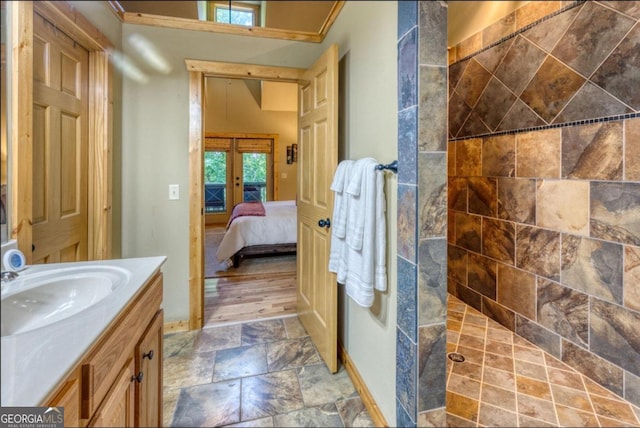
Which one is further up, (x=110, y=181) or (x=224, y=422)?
(x=110, y=181)

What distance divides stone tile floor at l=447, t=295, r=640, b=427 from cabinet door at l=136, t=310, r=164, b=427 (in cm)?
133

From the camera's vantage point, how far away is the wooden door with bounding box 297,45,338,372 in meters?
1.77

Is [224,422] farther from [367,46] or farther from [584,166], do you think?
[584,166]

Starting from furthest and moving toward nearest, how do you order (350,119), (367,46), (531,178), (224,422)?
(531,178), (350,119), (367,46), (224,422)

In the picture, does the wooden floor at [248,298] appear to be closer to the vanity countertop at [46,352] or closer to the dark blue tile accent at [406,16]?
the vanity countertop at [46,352]

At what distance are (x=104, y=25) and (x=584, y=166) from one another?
295 cm

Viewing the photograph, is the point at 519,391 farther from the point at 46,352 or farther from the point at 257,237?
the point at 257,237

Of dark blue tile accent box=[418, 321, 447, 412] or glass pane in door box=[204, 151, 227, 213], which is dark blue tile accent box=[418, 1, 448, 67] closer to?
dark blue tile accent box=[418, 321, 447, 412]

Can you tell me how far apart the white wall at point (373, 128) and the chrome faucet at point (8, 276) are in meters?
1.29

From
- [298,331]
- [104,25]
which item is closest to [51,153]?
[104,25]

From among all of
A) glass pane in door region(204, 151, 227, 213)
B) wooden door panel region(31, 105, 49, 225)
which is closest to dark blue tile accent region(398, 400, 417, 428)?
wooden door panel region(31, 105, 49, 225)

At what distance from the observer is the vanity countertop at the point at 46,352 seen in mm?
462

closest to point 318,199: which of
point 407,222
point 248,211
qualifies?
point 407,222

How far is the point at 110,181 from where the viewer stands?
1918 mm
